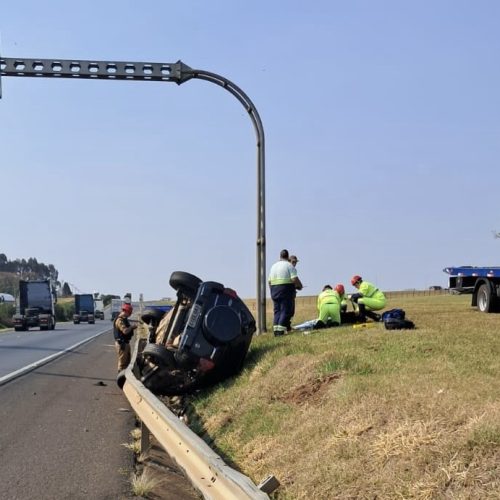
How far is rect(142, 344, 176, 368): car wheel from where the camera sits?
9.66 m

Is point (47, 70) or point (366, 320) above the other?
point (47, 70)

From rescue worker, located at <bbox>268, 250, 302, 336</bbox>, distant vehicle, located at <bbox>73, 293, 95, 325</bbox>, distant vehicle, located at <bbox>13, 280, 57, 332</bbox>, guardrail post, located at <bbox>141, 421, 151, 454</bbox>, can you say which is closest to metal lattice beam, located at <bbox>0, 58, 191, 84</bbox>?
rescue worker, located at <bbox>268, 250, 302, 336</bbox>

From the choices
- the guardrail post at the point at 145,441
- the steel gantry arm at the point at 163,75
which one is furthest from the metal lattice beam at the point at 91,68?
the guardrail post at the point at 145,441

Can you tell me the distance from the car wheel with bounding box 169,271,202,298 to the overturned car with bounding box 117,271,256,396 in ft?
1.26

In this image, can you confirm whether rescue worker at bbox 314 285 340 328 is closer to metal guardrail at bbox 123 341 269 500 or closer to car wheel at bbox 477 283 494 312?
car wheel at bbox 477 283 494 312

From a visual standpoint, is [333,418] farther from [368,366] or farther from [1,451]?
[1,451]

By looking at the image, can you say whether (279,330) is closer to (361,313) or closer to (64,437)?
(361,313)

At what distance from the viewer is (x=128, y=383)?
8.66 m

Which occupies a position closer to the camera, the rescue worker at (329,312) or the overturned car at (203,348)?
the overturned car at (203,348)

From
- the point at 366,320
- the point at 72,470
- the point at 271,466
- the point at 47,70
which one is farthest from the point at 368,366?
the point at 47,70

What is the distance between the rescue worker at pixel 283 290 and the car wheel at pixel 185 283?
2634mm

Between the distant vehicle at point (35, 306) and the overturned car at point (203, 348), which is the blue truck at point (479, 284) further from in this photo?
the distant vehicle at point (35, 306)

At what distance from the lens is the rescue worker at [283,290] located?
43.9 ft

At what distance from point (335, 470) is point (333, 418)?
112cm
